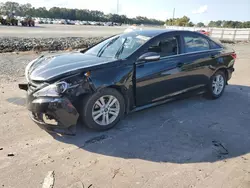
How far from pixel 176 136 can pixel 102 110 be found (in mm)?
1251

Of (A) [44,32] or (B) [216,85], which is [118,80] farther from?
(A) [44,32]

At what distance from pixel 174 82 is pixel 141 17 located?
15479cm

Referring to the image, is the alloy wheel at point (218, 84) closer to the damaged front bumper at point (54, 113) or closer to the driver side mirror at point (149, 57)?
the driver side mirror at point (149, 57)

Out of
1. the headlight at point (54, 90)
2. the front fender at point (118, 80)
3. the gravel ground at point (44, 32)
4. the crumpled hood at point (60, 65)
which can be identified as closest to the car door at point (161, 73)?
the front fender at point (118, 80)

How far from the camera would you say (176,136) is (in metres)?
4.10

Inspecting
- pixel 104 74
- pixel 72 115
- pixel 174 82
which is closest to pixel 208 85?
pixel 174 82

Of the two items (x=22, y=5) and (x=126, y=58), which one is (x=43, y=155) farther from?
(x=22, y=5)

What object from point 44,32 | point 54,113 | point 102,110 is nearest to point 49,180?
point 54,113

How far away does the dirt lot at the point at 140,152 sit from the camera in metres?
3.01

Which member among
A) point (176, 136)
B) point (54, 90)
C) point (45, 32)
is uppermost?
point (54, 90)

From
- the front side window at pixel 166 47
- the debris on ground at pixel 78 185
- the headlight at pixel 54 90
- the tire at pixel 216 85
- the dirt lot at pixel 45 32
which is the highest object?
the front side window at pixel 166 47

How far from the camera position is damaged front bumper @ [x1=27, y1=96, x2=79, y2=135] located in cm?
359

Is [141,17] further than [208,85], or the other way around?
[141,17]

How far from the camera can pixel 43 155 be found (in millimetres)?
3469
